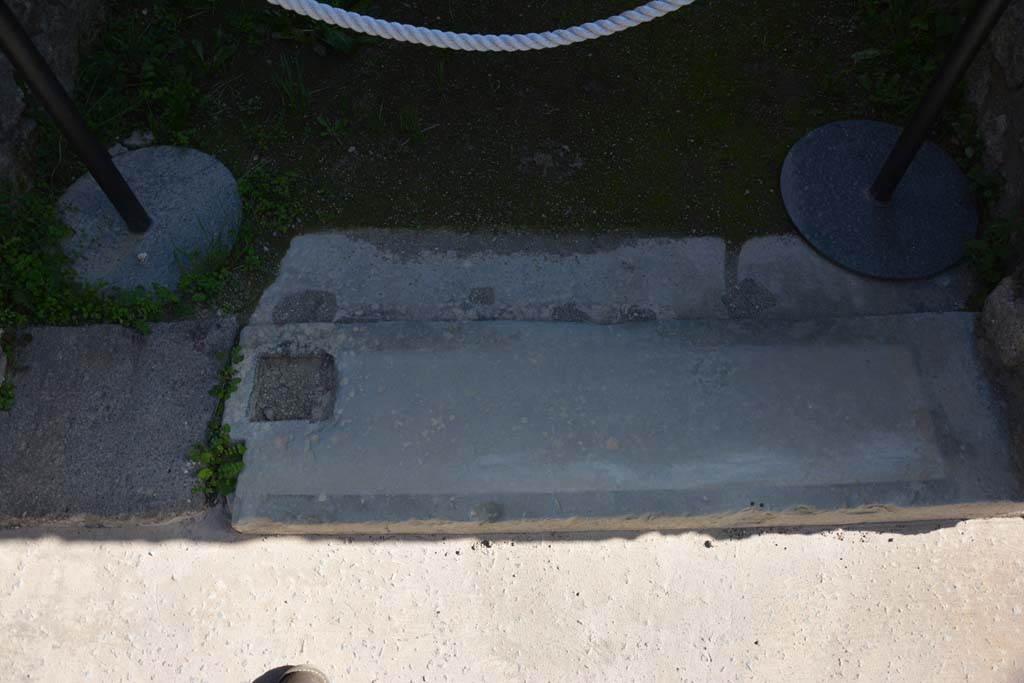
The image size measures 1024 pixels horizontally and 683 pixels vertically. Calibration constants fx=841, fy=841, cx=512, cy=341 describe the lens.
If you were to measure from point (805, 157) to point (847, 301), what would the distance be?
0.64 metres

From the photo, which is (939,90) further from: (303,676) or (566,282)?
(303,676)

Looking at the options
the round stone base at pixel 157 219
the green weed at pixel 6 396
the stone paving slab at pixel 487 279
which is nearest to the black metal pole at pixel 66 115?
the round stone base at pixel 157 219

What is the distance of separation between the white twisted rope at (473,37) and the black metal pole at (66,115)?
69 centimetres

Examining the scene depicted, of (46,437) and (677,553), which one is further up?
(46,437)

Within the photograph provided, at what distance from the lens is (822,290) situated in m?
2.96

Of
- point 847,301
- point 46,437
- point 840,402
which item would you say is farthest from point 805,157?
point 46,437

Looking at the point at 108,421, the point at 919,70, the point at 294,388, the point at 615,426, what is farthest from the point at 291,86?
the point at 919,70

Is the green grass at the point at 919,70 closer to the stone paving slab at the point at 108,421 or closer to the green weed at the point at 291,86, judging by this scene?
the green weed at the point at 291,86

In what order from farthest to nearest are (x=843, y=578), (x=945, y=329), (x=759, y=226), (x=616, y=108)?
1. (x=616, y=108)
2. (x=759, y=226)
3. (x=945, y=329)
4. (x=843, y=578)

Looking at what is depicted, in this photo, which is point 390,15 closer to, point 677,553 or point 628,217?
point 628,217

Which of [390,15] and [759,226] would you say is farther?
[390,15]

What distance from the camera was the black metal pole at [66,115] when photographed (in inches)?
92.4

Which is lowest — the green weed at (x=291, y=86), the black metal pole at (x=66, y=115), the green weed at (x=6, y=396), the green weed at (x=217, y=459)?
the green weed at (x=217, y=459)

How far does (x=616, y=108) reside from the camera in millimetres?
3395
